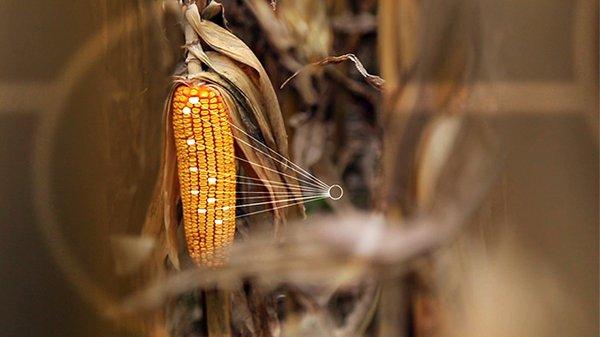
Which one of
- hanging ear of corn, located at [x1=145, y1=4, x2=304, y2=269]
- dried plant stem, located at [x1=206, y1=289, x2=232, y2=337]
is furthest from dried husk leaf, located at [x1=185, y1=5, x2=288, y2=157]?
dried plant stem, located at [x1=206, y1=289, x2=232, y2=337]

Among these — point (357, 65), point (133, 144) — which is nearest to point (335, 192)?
point (357, 65)

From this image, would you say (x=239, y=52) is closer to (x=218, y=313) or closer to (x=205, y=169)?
(x=205, y=169)

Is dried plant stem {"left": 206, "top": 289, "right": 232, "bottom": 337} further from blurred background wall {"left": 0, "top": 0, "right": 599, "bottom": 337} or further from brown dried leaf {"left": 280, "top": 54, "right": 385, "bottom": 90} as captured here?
brown dried leaf {"left": 280, "top": 54, "right": 385, "bottom": 90}

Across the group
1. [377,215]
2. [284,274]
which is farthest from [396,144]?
[284,274]

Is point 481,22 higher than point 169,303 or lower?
higher

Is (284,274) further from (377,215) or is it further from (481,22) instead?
(481,22)
